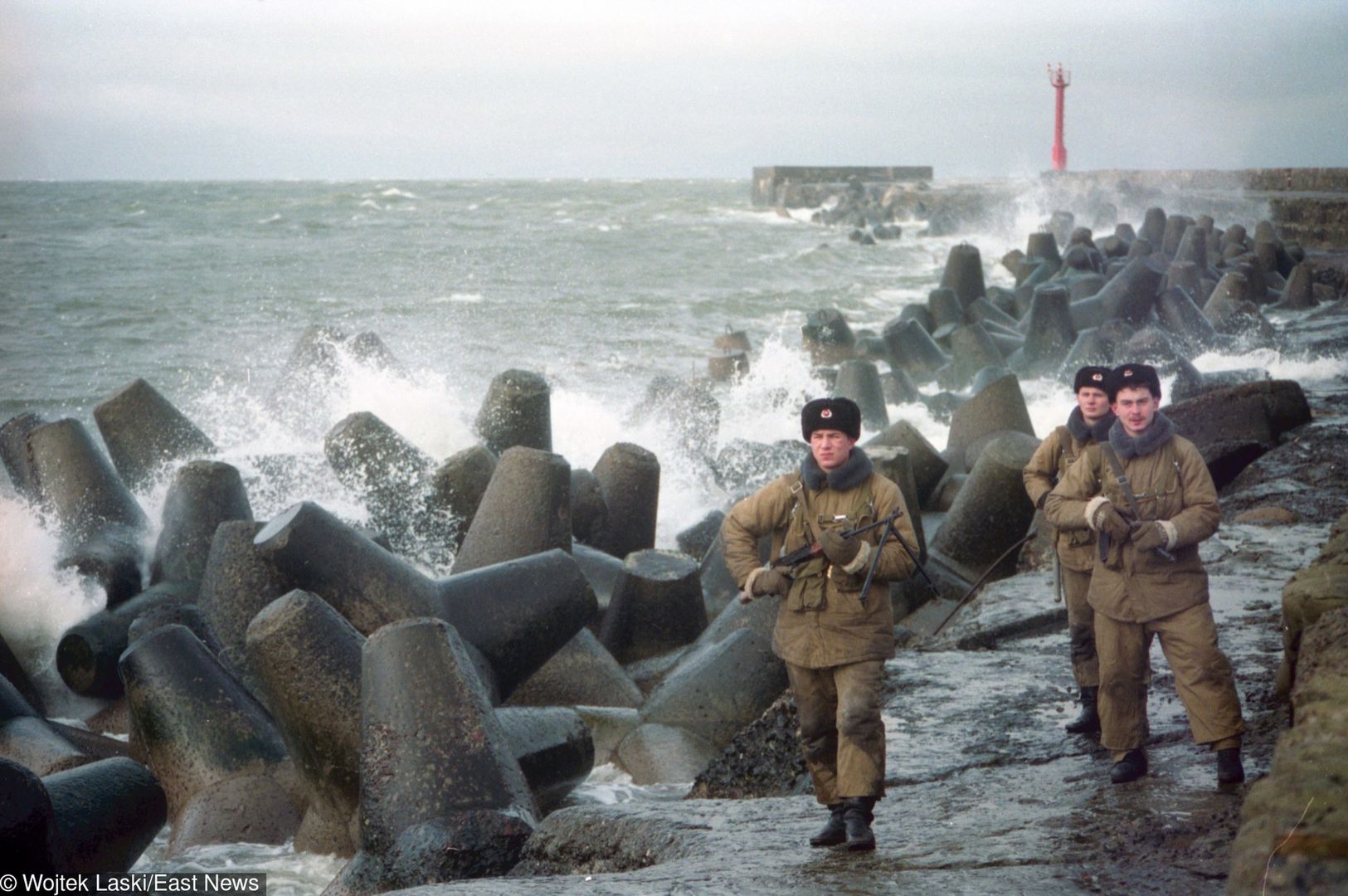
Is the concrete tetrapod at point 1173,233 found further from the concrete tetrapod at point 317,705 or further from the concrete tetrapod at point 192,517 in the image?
the concrete tetrapod at point 317,705

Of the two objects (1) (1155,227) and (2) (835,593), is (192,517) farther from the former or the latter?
(1) (1155,227)

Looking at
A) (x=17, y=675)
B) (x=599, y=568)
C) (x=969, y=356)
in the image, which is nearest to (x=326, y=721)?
(x=17, y=675)

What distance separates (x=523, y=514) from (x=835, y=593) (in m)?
4.26

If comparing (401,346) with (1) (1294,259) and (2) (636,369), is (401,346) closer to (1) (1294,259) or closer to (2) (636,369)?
(2) (636,369)

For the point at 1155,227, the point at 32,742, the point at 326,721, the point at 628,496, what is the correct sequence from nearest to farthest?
the point at 326,721
the point at 32,742
the point at 628,496
the point at 1155,227

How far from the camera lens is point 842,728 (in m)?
4.01

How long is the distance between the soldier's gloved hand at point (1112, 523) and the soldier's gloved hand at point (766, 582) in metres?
0.95

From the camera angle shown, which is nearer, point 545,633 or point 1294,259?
point 545,633

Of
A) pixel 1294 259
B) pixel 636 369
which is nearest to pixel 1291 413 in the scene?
pixel 636 369

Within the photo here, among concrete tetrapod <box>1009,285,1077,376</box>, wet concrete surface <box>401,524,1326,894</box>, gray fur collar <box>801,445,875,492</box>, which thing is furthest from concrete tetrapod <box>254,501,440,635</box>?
concrete tetrapod <box>1009,285,1077,376</box>

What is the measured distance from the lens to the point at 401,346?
962 inches

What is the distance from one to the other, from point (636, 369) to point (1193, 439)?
13692 mm

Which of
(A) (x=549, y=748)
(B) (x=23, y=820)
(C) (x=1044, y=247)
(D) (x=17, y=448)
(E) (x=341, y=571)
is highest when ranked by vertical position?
(C) (x=1044, y=247)

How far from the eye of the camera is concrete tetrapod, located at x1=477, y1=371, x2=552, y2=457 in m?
10.6
